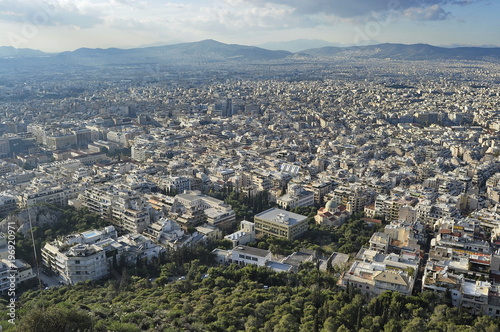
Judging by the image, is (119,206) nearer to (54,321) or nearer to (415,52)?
(54,321)

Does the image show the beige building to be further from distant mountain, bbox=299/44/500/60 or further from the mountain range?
distant mountain, bbox=299/44/500/60

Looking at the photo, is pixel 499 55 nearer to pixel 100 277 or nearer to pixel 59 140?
pixel 59 140

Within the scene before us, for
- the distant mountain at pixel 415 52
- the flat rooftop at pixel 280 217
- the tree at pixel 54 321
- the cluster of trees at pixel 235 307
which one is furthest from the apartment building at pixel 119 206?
the distant mountain at pixel 415 52

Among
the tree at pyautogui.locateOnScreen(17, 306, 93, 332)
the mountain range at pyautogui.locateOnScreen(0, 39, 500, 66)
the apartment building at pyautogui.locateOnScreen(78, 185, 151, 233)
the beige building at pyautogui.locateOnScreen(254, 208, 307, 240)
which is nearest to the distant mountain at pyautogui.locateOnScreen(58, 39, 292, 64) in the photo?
the mountain range at pyautogui.locateOnScreen(0, 39, 500, 66)

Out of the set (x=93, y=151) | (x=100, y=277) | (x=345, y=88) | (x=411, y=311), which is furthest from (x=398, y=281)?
(x=345, y=88)

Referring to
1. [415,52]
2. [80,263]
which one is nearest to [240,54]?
[415,52]

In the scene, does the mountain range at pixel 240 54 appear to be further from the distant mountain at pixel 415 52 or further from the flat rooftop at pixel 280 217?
the flat rooftop at pixel 280 217

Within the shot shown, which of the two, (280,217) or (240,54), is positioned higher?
(240,54)
